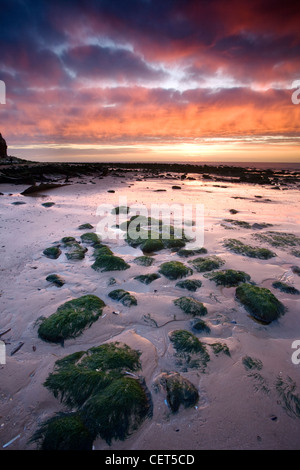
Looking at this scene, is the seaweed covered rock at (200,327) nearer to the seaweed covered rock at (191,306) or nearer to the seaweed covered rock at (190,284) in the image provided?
the seaweed covered rock at (191,306)

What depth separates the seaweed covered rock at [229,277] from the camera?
14.6 ft

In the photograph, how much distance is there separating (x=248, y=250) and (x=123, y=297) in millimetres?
3710

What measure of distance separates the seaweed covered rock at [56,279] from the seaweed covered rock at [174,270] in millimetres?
2009

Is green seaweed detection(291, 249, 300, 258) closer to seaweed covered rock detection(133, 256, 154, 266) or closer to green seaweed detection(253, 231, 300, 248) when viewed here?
green seaweed detection(253, 231, 300, 248)

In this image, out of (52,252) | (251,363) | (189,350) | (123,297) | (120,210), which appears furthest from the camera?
(120,210)

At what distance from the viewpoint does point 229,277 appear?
4.55 meters

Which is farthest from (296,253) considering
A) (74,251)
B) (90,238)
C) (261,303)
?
(74,251)

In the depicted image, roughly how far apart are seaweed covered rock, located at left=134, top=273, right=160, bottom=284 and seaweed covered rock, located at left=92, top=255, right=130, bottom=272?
1.80 feet

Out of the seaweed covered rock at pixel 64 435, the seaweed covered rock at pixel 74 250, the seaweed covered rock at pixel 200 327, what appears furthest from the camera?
the seaweed covered rock at pixel 74 250

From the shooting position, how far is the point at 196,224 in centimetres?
824

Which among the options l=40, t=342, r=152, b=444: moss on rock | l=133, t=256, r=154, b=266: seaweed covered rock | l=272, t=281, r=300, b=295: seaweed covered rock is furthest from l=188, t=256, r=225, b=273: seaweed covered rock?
l=40, t=342, r=152, b=444: moss on rock

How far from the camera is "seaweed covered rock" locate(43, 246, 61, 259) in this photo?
5421 millimetres

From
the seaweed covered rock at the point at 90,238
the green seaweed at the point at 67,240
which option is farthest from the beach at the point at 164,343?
the seaweed covered rock at the point at 90,238

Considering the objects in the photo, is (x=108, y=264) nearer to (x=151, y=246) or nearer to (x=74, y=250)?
(x=74, y=250)
